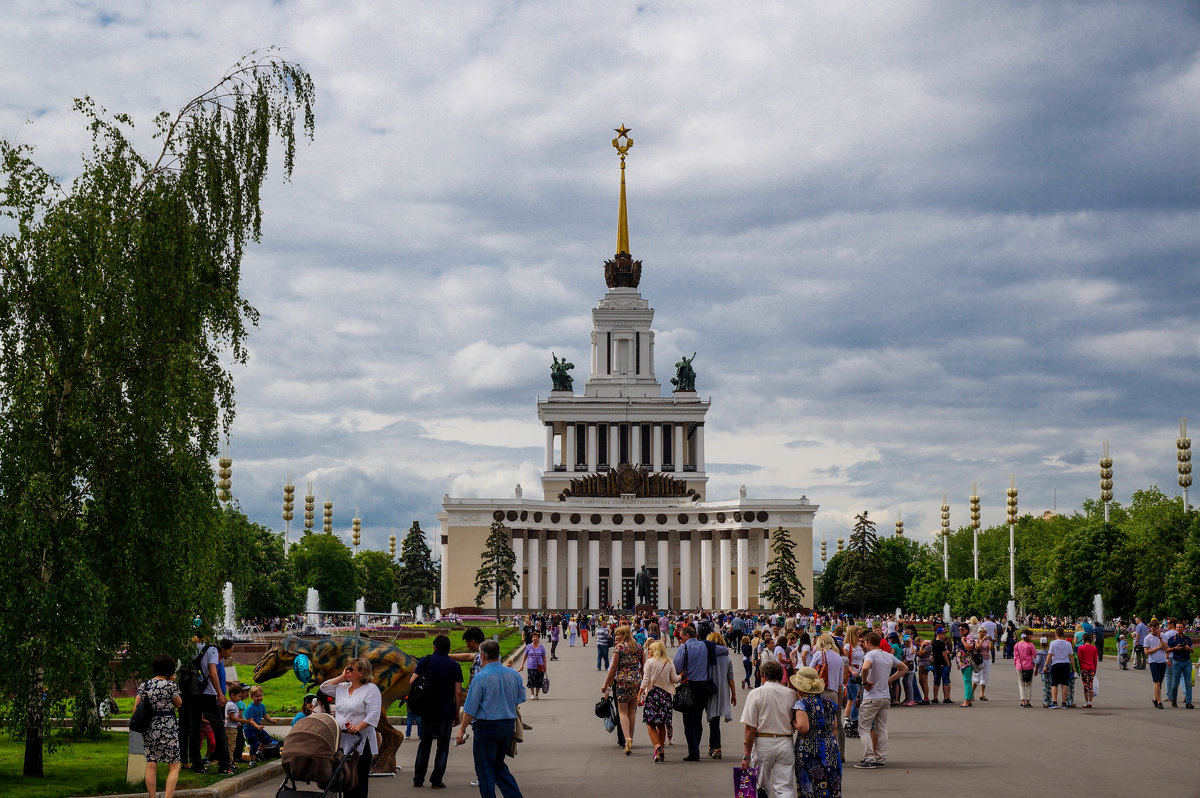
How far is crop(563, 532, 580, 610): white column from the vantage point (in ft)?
401

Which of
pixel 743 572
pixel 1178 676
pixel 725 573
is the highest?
pixel 743 572

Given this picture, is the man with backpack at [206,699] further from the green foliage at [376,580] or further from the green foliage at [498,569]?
the green foliage at [376,580]

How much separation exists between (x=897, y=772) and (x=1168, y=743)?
233 inches

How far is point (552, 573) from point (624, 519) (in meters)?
8.51

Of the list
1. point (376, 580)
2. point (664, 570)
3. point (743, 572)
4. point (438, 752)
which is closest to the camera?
point (438, 752)

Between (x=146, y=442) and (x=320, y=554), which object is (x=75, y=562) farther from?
(x=320, y=554)

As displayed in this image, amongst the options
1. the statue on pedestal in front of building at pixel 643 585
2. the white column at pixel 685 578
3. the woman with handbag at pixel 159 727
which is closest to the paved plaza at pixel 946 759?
the woman with handbag at pixel 159 727

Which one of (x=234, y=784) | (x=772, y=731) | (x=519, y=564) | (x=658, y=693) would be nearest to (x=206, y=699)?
(x=234, y=784)

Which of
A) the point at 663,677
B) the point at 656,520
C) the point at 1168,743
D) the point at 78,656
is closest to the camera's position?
the point at 78,656

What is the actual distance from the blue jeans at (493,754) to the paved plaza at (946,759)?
5.90 ft

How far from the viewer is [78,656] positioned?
1606 cm

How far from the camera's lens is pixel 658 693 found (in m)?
18.5

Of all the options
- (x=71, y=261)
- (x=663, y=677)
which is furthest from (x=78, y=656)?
(x=663, y=677)

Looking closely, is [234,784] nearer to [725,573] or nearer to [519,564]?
[519,564]
